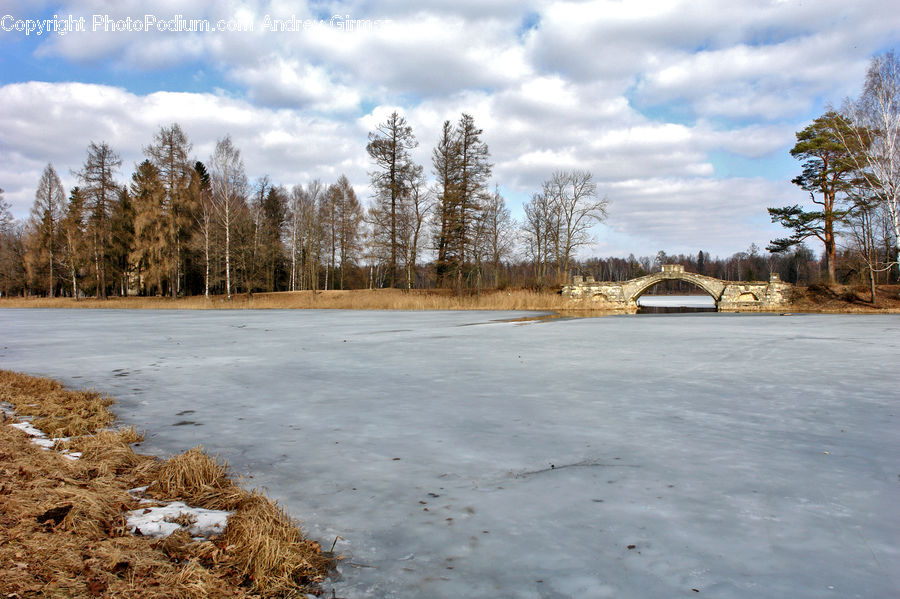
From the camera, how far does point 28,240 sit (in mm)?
44312

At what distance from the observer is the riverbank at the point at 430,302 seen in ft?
88.4

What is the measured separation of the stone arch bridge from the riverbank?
1357 millimetres

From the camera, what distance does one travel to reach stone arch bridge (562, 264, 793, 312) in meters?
36.5

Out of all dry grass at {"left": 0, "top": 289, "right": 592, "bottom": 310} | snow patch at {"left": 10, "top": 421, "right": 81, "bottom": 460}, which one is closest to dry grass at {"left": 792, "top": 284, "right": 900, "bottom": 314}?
dry grass at {"left": 0, "top": 289, "right": 592, "bottom": 310}

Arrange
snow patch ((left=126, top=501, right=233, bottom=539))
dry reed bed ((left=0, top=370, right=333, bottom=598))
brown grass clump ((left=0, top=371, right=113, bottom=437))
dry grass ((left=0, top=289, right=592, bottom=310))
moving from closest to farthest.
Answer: dry reed bed ((left=0, top=370, right=333, bottom=598)) → snow patch ((left=126, top=501, right=233, bottom=539)) → brown grass clump ((left=0, top=371, right=113, bottom=437)) → dry grass ((left=0, top=289, right=592, bottom=310))

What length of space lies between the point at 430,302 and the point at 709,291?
2774cm

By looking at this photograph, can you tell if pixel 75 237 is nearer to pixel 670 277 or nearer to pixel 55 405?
pixel 55 405

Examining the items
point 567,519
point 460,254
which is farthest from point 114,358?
point 460,254

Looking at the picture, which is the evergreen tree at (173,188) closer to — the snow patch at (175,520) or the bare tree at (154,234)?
the bare tree at (154,234)

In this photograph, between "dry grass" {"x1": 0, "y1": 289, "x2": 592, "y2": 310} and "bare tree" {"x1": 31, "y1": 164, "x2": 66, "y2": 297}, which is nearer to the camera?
"dry grass" {"x1": 0, "y1": 289, "x2": 592, "y2": 310}

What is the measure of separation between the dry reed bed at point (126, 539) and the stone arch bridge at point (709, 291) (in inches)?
1309

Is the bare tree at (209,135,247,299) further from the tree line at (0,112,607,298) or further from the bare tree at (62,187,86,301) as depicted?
the bare tree at (62,187,86,301)

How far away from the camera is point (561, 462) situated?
10.8ft

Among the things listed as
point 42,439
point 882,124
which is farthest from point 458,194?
point 42,439
